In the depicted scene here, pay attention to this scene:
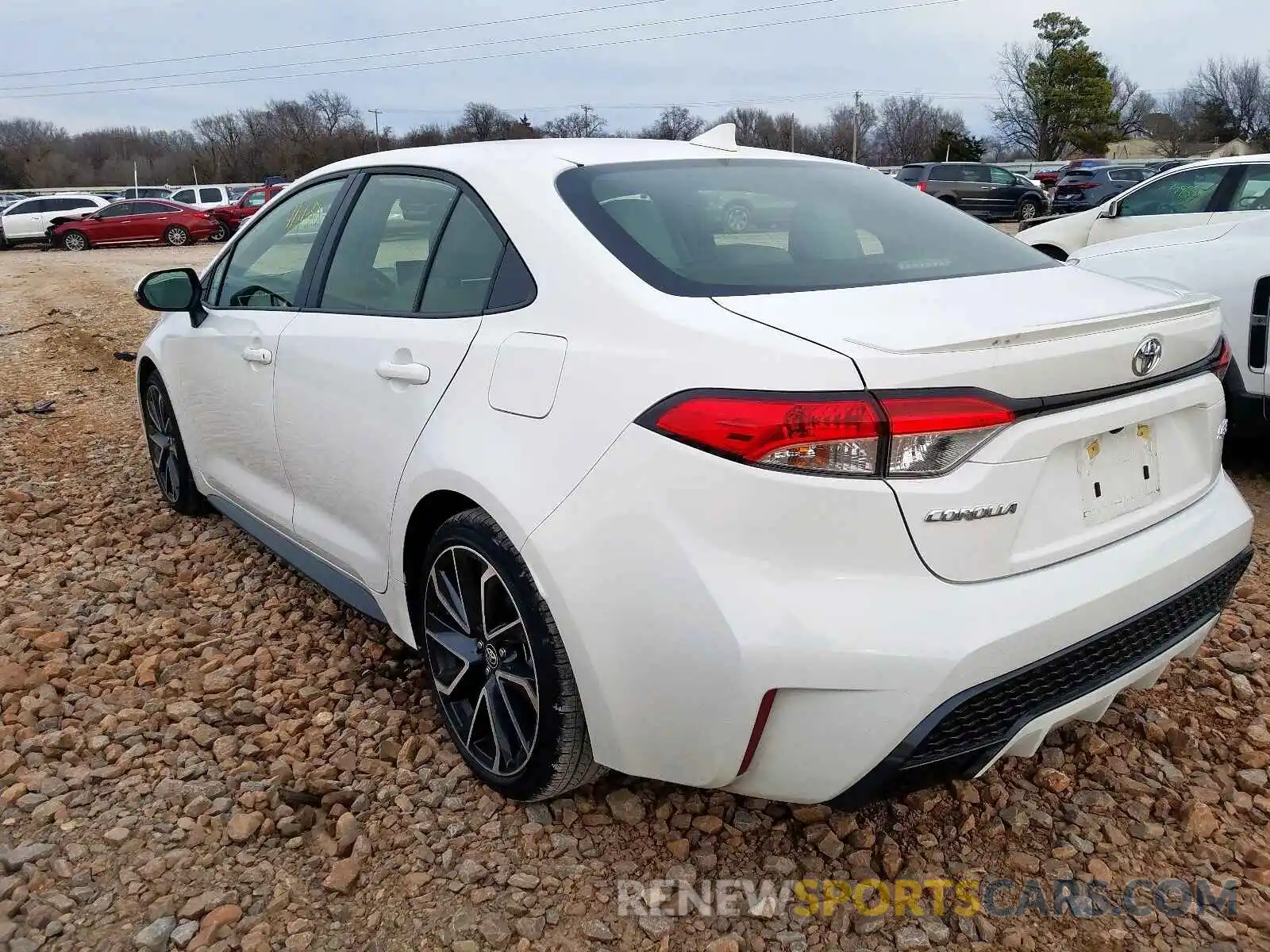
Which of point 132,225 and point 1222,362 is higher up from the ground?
point 132,225

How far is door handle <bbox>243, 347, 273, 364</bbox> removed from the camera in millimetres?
3117

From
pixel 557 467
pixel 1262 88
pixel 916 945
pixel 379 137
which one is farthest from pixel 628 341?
pixel 1262 88

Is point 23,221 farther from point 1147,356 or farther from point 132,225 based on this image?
point 1147,356

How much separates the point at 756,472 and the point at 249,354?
2.11 meters

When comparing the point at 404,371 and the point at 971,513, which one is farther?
the point at 404,371

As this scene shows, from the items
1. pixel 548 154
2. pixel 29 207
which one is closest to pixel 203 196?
pixel 29 207

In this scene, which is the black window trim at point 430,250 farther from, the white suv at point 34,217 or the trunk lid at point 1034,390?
the white suv at point 34,217

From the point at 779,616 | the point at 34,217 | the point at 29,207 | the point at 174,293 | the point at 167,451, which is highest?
the point at 29,207

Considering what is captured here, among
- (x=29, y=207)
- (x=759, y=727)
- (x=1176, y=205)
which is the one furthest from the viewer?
(x=29, y=207)

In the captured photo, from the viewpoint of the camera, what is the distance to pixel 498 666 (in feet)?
7.72

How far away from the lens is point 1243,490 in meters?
4.61

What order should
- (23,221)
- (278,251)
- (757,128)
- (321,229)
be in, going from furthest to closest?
1. (757,128)
2. (23,221)
3. (278,251)
4. (321,229)

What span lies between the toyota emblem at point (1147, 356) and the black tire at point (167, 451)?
3.56m

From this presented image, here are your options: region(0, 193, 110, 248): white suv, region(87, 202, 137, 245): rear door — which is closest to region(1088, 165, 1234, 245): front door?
region(87, 202, 137, 245): rear door
